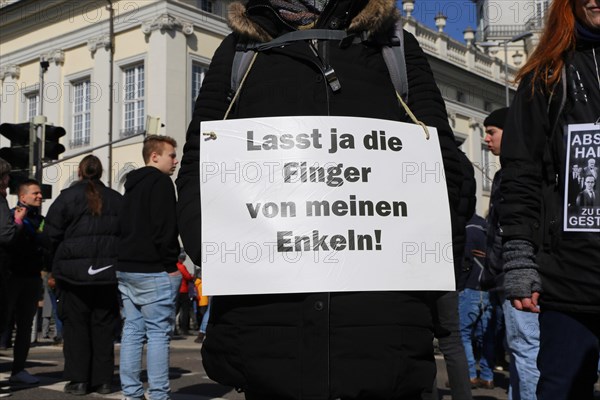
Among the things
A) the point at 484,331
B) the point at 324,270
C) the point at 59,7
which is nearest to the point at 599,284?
the point at 324,270

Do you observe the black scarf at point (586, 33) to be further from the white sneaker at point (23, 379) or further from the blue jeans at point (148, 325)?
the white sneaker at point (23, 379)

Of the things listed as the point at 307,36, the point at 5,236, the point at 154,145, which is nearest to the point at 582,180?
the point at 307,36

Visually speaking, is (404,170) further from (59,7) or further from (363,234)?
(59,7)

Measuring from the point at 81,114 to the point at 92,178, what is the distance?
2648 centimetres

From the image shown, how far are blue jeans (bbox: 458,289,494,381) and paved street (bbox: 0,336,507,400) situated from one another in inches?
9.8

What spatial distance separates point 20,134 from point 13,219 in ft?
19.2

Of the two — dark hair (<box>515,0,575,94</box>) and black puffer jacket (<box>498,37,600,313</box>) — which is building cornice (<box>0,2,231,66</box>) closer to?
dark hair (<box>515,0,575,94</box>)

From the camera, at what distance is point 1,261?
664cm

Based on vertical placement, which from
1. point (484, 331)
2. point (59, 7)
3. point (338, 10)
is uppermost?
point (59, 7)

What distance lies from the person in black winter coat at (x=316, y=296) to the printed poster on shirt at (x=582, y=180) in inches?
17.1

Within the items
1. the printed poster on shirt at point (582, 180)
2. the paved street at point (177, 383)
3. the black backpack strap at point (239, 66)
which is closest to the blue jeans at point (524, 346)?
the paved street at point (177, 383)

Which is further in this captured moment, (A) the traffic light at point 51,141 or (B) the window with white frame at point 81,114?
(B) the window with white frame at point 81,114

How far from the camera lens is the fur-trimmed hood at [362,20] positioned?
2621 mm

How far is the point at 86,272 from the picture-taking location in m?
6.94
